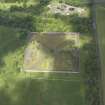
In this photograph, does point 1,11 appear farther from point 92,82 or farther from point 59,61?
point 92,82

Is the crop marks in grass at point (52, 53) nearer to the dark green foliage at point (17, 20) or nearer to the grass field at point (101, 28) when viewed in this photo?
the dark green foliage at point (17, 20)

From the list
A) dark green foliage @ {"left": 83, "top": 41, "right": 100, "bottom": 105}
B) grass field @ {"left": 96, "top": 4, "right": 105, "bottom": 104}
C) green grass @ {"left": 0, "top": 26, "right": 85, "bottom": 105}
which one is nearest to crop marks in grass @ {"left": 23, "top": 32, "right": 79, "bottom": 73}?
green grass @ {"left": 0, "top": 26, "right": 85, "bottom": 105}

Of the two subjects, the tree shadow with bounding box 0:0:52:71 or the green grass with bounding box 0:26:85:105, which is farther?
the tree shadow with bounding box 0:0:52:71

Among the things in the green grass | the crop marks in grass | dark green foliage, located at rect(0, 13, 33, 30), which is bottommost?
the green grass

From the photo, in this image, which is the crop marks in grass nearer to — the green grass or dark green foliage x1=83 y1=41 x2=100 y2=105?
the green grass

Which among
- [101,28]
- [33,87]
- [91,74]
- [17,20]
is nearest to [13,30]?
[17,20]

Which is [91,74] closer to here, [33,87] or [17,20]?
[33,87]
